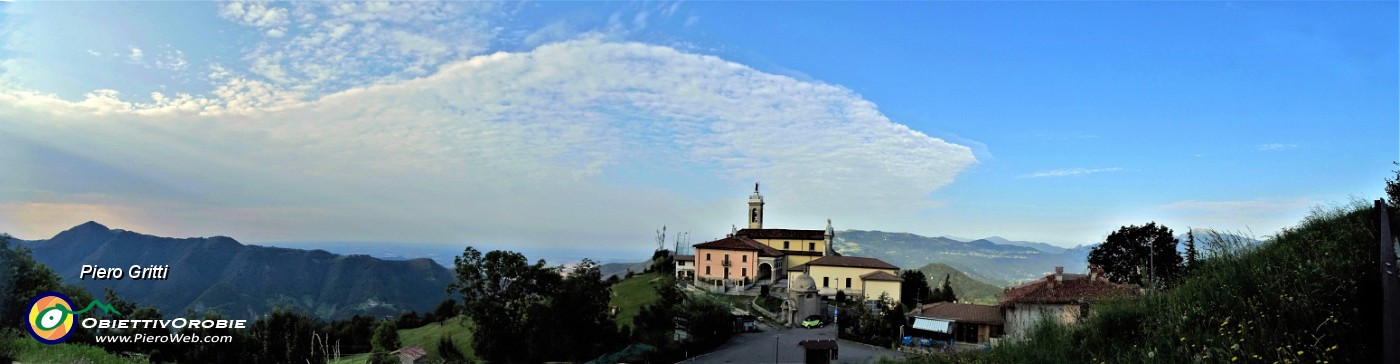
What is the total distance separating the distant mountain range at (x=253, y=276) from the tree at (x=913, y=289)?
37.3m

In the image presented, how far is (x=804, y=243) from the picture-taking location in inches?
2446

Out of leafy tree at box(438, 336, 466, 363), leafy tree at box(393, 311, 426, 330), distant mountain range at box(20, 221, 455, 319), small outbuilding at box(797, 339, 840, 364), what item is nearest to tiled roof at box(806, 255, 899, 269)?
small outbuilding at box(797, 339, 840, 364)

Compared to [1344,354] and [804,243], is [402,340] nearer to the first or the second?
[804,243]

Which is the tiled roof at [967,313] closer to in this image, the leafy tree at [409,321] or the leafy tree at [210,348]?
the leafy tree at [210,348]

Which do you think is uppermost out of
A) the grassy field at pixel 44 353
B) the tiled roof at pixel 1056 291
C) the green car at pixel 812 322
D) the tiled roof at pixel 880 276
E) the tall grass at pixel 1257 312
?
the tall grass at pixel 1257 312

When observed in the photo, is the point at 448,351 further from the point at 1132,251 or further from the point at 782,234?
the point at 1132,251

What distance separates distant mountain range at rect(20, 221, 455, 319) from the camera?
5241 centimetres

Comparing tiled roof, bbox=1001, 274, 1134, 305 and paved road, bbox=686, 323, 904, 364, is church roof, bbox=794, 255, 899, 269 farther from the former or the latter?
tiled roof, bbox=1001, 274, 1134, 305

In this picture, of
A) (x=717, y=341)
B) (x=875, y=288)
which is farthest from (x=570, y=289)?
(x=875, y=288)

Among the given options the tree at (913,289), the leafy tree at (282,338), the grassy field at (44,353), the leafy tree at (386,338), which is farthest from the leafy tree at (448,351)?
the tree at (913,289)

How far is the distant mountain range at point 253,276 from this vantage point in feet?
172

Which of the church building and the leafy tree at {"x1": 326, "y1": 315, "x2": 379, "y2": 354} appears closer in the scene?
the leafy tree at {"x1": 326, "y1": 315, "x2": 379, "y2": 354}

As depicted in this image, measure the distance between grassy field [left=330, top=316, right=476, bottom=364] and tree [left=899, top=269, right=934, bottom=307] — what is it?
2953 cm

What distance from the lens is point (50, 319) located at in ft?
41.9
